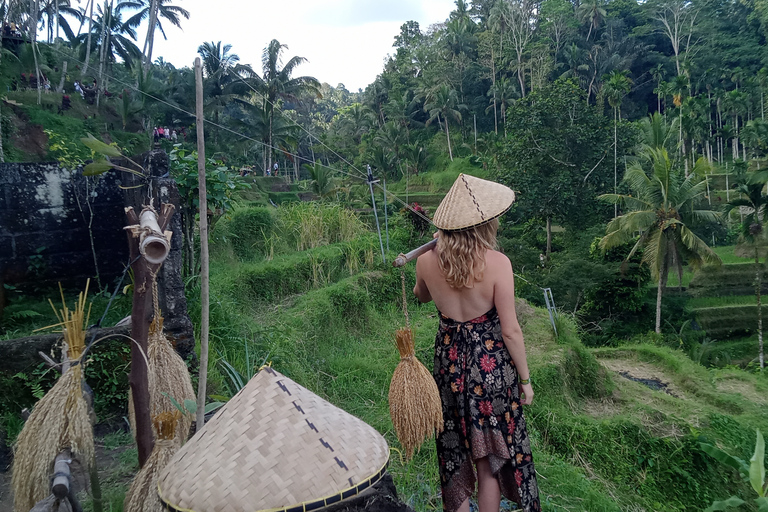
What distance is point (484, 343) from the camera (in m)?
2.13

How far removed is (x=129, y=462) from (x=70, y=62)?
22.3 m

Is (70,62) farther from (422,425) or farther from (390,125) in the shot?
(422,425)

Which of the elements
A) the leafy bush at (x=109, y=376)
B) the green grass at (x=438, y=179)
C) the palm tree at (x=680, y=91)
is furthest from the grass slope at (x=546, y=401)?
the palm tree at (x=680, y=91)

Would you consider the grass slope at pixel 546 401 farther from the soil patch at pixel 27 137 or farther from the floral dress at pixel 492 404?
the soil patch at pixel 27 137

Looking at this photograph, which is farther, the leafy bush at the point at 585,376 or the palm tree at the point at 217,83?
the palm tree at the point at 217,83

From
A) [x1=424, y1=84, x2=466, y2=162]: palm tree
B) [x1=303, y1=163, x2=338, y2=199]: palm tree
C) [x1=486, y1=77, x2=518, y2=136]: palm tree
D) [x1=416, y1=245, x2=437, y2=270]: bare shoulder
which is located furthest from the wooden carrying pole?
[x1=486, y1=77, x2=518, y2=136]: palm tree

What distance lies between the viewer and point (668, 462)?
21.3 feet

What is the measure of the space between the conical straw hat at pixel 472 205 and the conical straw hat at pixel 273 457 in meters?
1.06

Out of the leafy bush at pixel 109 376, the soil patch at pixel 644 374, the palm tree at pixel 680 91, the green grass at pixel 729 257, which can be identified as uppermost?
the palm tree at pixel 680 91

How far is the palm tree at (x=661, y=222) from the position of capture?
14.7m

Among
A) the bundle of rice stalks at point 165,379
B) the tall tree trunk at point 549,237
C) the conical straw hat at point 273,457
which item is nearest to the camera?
the conical straw hat at point 273,457

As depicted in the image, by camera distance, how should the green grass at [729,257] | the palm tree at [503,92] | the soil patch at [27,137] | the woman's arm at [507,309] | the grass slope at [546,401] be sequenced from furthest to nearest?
the palm tree at [503,92], the green grass at [729,257], the soil patch at [27,137], the grass slope at [546,401], the woman's arm at [507,309]

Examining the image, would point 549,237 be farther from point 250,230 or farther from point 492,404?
point 492,404

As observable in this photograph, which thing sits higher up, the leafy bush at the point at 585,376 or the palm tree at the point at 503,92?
the palm tree at the point at 503,92
